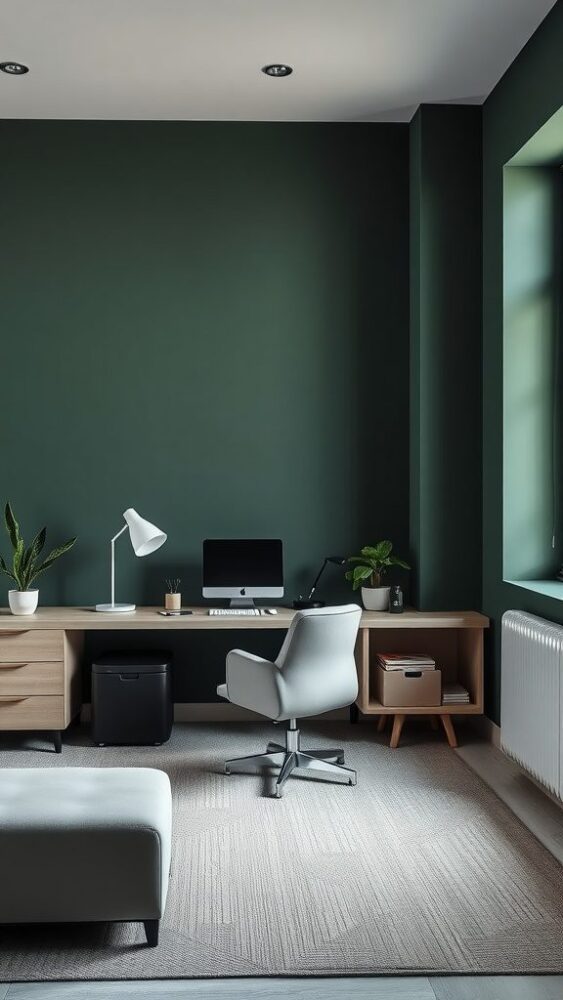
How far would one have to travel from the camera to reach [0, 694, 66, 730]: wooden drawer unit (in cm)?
Result: 430

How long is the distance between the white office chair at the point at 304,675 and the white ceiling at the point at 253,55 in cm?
240

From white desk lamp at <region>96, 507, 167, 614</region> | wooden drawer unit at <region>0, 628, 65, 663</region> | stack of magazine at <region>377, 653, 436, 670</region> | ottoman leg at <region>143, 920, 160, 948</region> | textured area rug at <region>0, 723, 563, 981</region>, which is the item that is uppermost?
white desk lamp at <region>96, 507, 167, 614</region>

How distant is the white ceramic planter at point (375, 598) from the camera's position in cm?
465

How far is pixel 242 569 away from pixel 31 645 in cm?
110

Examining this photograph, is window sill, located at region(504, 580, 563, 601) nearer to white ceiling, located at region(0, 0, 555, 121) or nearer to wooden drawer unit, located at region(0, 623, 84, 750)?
wooden drawer unit, located at region(0, 623, 84, 750)

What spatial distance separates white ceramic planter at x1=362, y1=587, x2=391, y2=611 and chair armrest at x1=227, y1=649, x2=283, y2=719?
102cm

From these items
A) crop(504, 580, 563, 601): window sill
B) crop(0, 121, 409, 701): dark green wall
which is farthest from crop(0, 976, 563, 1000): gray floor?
crop(0, 121, 409, 701): dark green wall

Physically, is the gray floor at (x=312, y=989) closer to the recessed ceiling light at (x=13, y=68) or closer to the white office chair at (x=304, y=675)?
the white office chair at (x=304, y=675)

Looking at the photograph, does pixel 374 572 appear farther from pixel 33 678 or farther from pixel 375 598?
pixel 33 678

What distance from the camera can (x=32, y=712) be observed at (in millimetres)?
4309

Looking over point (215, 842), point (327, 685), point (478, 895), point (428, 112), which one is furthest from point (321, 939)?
point (428, 112)

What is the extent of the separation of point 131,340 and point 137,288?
0.28 metres

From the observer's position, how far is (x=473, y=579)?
472 centimetres

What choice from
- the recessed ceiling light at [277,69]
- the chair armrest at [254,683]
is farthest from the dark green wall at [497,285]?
the chair armrest at [254,683]
